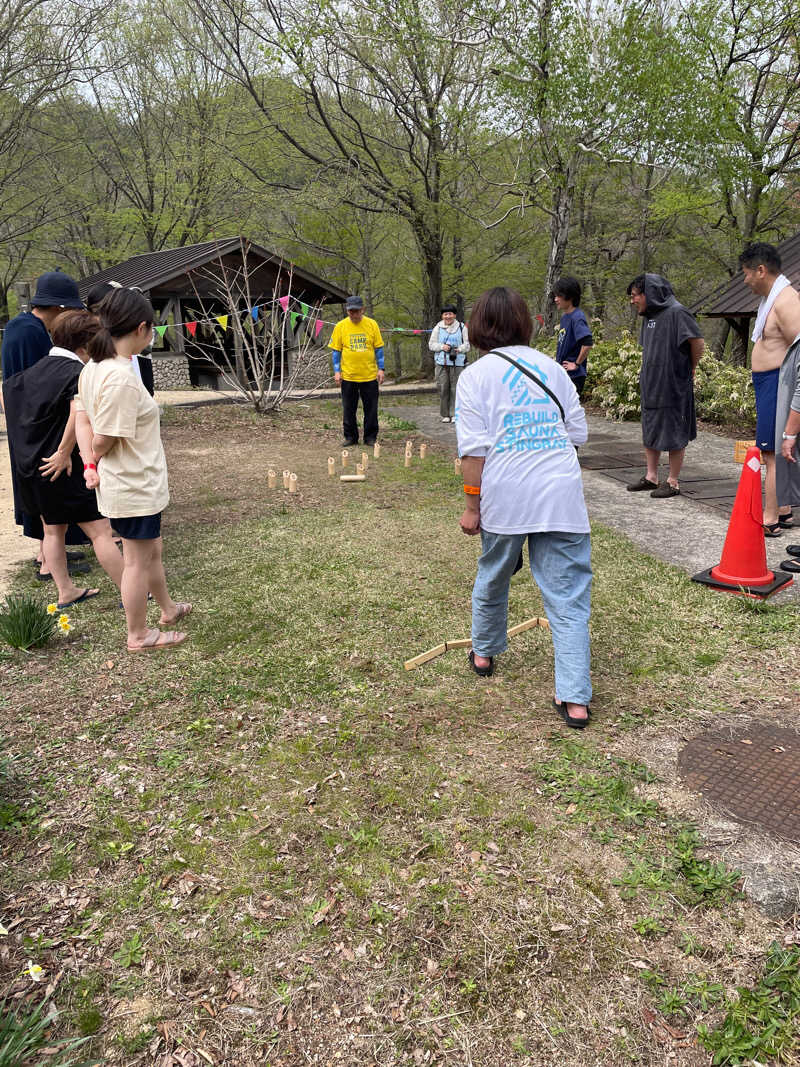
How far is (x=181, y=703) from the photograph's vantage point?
350 centimetres

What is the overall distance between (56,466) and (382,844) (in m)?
2.99

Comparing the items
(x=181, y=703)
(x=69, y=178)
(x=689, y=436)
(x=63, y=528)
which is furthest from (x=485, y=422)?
(x=69, y=178)


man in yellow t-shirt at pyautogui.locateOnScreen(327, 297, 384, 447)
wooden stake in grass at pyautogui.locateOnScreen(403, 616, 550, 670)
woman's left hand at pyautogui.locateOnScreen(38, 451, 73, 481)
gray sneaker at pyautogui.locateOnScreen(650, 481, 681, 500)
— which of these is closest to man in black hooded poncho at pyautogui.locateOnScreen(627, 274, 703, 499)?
gray sneaker at pyautogui.locateOnScreen(650, 481, 681, 500)

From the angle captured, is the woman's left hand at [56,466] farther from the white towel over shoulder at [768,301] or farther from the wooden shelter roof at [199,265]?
the wooden shelter roof at [199,265]

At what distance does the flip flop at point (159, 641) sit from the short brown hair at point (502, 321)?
231 cm

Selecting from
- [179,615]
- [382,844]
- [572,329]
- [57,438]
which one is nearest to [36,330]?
[57,438]

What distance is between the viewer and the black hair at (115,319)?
11.3 feet

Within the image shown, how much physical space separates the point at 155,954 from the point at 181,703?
1474mm

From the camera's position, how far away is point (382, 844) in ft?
8.23

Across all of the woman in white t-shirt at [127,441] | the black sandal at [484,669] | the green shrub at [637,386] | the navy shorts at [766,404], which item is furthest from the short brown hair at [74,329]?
the green shrub at [637,386]

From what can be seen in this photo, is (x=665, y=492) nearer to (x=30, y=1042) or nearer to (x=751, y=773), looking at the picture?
(x=751, y=773)

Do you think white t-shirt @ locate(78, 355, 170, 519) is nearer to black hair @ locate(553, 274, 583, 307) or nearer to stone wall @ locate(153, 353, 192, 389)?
black hair @ locate(553, 274, 583, 307)

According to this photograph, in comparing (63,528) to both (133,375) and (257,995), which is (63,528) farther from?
(257,995)

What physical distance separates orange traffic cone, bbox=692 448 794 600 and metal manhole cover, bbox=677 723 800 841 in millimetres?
1591
